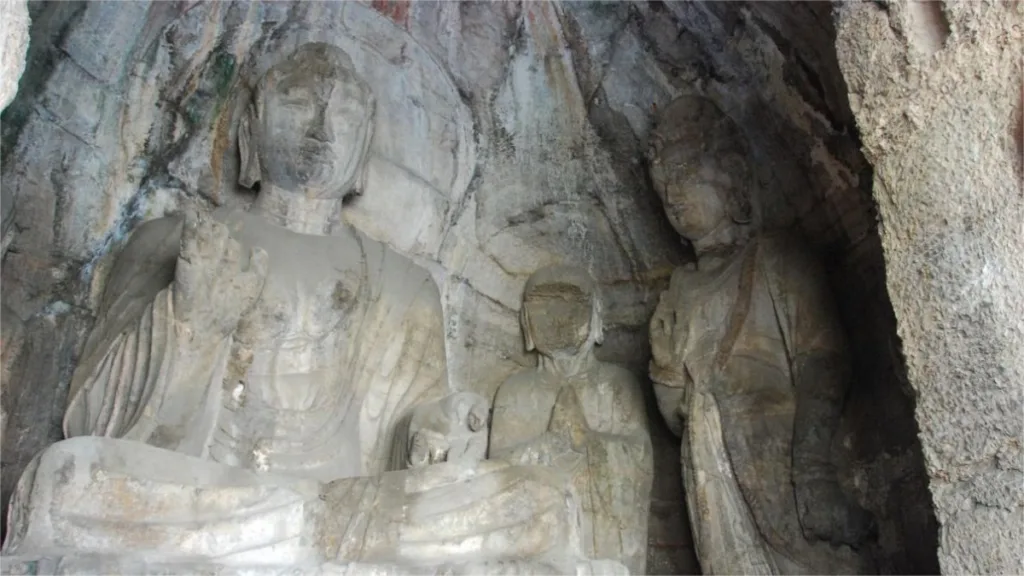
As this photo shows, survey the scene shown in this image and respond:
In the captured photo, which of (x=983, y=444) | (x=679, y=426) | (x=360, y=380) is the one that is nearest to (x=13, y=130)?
(x=360, y=380)

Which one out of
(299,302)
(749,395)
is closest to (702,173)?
(749,395)

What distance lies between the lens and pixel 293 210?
4965mm

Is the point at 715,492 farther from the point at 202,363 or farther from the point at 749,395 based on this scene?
the point at 202,363

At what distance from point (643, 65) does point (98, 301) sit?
8.91ft

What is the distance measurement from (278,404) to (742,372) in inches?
74.1

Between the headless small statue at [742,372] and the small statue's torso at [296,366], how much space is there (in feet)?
4.36

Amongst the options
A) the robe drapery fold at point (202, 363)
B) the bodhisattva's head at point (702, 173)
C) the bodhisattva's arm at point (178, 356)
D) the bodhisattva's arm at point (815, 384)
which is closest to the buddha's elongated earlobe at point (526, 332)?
the robe drapery fold at point (202, 363)

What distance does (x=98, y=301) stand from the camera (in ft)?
15.9

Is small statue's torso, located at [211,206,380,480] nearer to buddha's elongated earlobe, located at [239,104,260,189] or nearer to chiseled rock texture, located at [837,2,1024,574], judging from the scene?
buddha's elongated earlobe, located at [239,104,260,189]

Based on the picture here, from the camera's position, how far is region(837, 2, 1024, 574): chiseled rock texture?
9.52 ft

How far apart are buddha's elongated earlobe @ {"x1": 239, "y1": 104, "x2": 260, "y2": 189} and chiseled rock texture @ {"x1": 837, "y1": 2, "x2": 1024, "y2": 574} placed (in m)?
2.73

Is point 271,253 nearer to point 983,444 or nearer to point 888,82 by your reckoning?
point 888,82

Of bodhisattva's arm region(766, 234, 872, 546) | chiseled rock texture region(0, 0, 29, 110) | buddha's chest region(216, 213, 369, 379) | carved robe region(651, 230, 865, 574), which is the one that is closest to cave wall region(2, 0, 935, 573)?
bodhisattva's arm region(766, 234, 872, 546)

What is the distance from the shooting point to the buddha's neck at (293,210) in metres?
4.95
